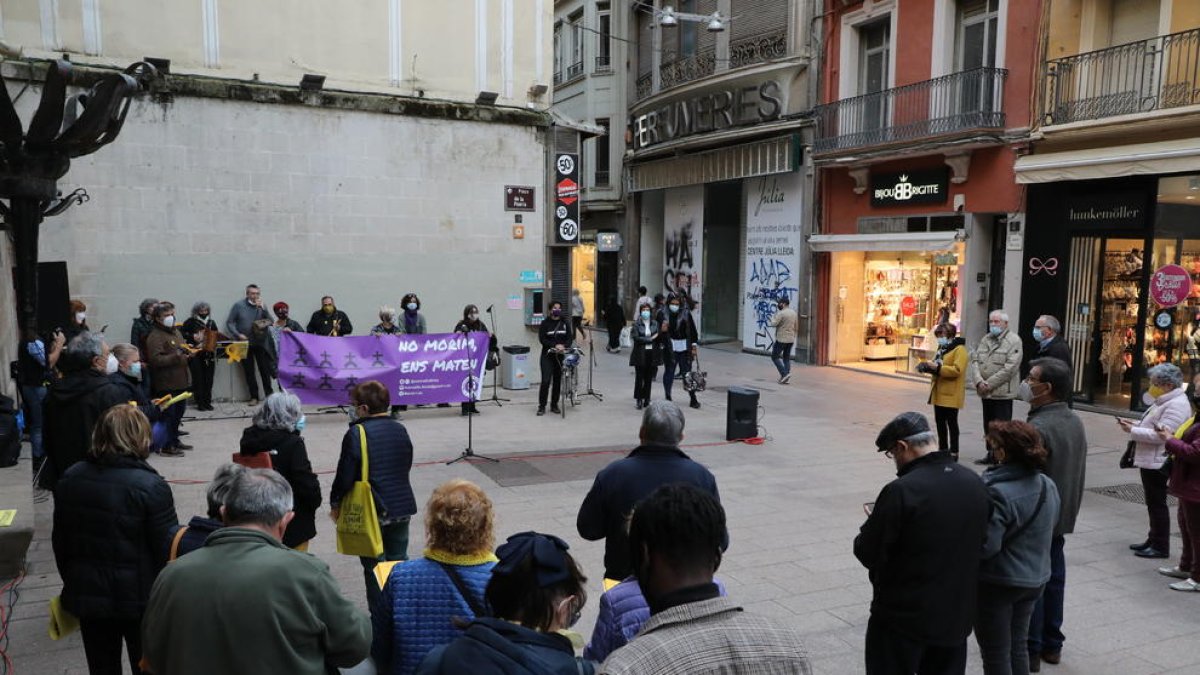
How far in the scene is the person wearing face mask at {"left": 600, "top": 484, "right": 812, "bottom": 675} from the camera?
2.02 metres

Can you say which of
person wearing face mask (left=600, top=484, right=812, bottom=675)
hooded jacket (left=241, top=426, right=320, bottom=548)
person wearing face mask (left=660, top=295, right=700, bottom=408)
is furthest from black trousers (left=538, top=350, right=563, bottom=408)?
person wearing face mask (left=600, top=484, right=812, bottom=675)

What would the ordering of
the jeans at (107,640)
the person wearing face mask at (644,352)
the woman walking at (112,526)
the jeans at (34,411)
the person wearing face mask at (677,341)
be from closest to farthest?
1. the woman walking at (112,526)
2. the jeans at (107,640)
3. the jeans at (34,411)
4. the person wearing face mask at (644,352)
5. the person wearing face mask at (677,341)

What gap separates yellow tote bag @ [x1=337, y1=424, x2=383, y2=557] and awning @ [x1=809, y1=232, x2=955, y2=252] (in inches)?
580

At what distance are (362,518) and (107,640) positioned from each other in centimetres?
141

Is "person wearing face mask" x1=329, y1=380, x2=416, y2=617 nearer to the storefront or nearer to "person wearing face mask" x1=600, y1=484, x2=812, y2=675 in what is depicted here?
"person wearing face mask" x1=600, y1=484, x2=812, y2=675

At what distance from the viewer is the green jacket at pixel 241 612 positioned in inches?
106

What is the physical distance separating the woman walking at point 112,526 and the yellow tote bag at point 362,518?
1201 mm

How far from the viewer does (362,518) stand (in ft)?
16.6

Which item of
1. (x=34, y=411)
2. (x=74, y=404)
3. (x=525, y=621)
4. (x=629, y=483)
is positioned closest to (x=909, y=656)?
(x=629, y=483)

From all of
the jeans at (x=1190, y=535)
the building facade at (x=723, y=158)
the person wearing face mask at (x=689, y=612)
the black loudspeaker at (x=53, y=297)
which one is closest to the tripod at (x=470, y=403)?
the black loudspeaker at (x=53, y=297)

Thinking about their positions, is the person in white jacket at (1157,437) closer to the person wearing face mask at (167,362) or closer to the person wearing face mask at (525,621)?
the person wearing face mask at (525,621)

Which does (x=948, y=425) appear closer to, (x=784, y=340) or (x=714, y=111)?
(x=784, y=340)

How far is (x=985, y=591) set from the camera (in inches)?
170

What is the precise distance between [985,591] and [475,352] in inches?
373
